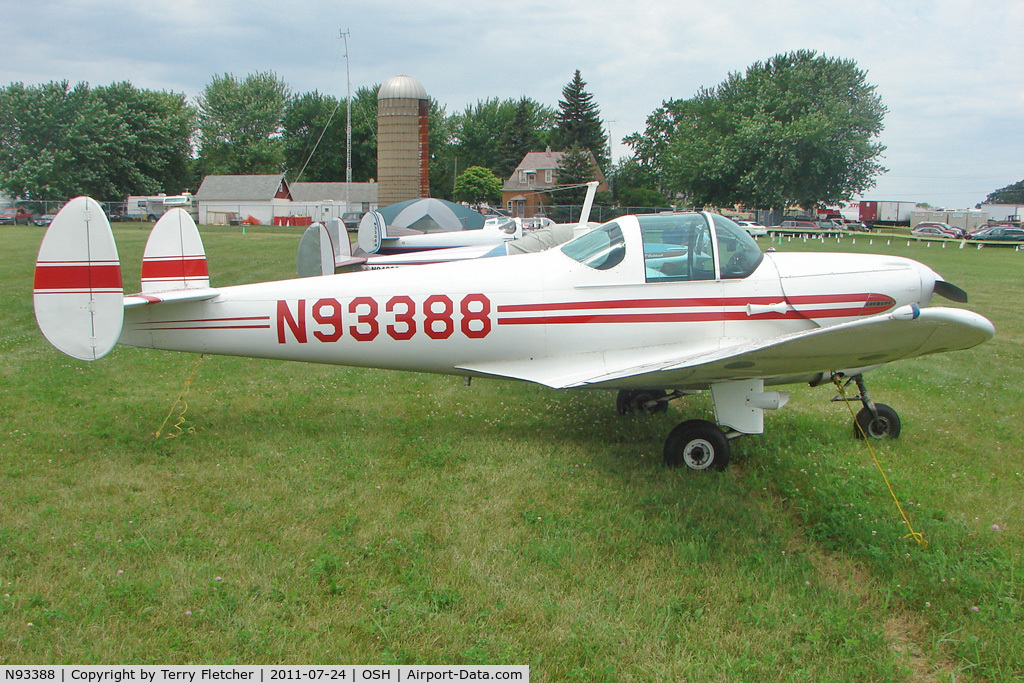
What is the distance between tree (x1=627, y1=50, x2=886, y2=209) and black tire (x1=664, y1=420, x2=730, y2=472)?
52.5 meters

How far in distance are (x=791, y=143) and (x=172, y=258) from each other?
53.9 metres

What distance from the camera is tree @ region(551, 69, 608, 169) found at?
7812cm

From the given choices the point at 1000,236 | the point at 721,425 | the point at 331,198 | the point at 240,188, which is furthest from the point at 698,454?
the point at 331,198

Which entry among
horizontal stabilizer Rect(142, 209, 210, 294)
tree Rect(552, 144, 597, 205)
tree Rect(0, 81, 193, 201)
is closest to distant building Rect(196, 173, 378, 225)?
tree Rect(0, 81, 193, 201)

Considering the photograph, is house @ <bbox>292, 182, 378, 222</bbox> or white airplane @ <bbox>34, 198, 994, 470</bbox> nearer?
white airplane @ <bbox>34, 198, 994, 470</bbox>

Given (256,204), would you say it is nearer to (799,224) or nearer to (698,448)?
(799,224)

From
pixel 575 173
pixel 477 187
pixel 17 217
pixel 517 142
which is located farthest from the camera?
pixel 517 142

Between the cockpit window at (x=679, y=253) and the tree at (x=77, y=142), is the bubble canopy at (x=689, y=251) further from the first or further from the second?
the tree at (x=77, y=142)

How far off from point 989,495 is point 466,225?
85.6 ft

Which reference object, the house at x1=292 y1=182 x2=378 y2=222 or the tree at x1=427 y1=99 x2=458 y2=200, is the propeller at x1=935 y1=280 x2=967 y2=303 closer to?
the house at x1=292 y1=182 x2=378 y2=222

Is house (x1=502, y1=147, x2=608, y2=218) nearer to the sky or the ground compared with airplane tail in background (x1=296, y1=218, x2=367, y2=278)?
nearer to the sky

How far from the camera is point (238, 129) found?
80.3 metres

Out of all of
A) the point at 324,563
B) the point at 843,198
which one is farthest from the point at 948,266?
the point at 843,198

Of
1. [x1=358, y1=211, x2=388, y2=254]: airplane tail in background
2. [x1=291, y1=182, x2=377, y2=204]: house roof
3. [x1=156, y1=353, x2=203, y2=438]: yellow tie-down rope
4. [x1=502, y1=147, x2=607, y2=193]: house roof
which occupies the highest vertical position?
[x1=502, y1=147, x2=607, y2=193]: house roof
